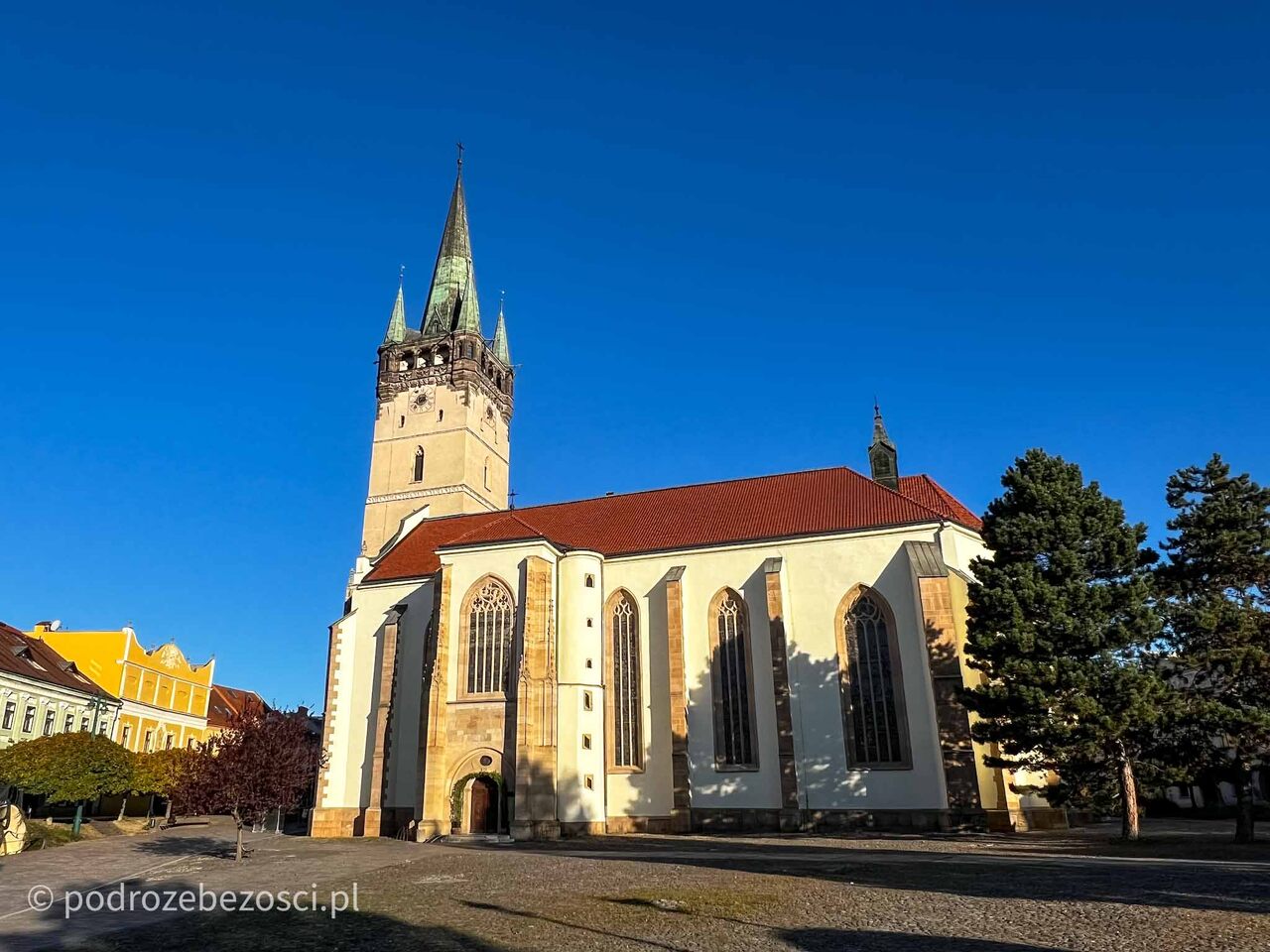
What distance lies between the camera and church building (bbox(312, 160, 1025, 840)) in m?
27.8

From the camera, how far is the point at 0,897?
14922 mm

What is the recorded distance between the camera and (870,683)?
28781 mm

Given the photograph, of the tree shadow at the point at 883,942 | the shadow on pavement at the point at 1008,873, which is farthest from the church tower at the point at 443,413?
the tree shadow at the point at 883,942

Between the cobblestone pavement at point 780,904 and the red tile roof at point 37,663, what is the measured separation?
24.5 meters

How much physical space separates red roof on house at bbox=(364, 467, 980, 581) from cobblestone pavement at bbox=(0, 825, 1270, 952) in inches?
552

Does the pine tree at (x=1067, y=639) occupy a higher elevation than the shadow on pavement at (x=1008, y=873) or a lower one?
higher

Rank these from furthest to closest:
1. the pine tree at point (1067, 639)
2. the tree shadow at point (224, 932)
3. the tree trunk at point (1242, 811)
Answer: the pine tree at point (1067, 639), the tree trunk at point (1242, 811), the tree shadow at point (224, 932)

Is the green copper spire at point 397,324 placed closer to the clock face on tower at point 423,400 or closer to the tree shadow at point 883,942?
the clock face on tower at point 423,400

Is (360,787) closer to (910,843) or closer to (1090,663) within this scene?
(910,843)

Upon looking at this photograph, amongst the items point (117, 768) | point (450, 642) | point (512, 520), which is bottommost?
point (117, 768)

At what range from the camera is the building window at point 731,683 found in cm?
2958

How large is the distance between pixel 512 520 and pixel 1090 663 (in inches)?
865

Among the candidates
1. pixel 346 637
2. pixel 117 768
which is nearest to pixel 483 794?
pixel 346 637

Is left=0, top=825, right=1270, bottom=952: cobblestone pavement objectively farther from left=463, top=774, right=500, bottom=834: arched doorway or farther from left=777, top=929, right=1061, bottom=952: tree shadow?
left=463, top=774, right=500, bottom=834: arched doorway
